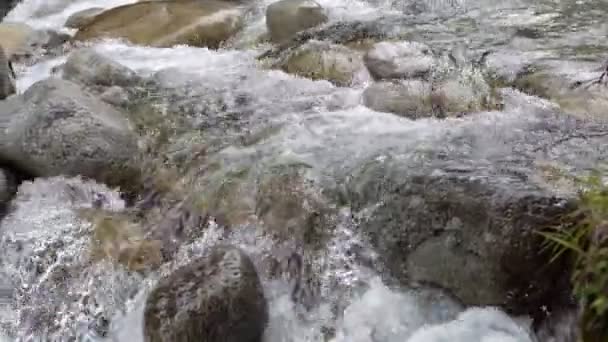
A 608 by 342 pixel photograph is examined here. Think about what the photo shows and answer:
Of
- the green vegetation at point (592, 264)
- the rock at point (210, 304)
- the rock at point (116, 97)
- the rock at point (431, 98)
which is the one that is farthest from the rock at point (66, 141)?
the green vegetation at point (592, 264)

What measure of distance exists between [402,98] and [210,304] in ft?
8.80

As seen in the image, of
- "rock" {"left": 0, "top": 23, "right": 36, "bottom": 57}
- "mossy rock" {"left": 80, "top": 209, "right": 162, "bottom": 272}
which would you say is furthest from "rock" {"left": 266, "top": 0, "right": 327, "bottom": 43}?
"mossy rock" {"left": 80, "top": 209, "right": 162, "bottom": 272}

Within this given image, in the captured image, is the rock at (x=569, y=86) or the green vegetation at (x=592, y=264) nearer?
the green vegetation at (x=592, y=264)

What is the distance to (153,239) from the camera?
4.66m

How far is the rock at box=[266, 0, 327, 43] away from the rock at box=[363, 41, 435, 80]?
1584mm

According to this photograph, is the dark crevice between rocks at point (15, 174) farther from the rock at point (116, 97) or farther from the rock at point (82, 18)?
the rock at point (82, 18)

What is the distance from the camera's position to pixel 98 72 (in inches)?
265

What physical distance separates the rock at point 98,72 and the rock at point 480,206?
319 cm

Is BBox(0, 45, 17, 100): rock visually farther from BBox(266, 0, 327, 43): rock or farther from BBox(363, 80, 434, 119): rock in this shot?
BBox(363, 80, 434, 119): rock

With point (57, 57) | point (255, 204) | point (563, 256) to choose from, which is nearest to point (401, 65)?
point (255, 204)

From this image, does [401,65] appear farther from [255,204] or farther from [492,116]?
[255,204]

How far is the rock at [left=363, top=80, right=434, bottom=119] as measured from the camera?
5445 mm

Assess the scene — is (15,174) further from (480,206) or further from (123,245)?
(480,206)

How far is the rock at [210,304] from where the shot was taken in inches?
143
